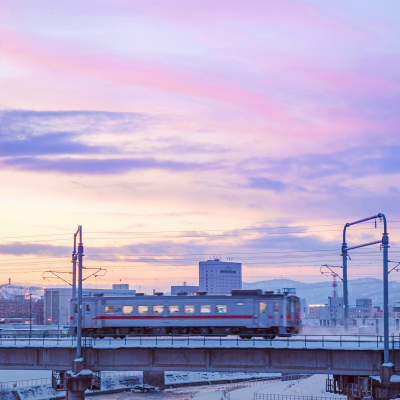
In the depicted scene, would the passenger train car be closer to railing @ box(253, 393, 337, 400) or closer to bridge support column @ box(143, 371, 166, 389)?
railing @ box(253, 393, 337, 400)

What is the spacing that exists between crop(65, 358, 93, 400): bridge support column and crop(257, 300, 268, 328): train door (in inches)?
677

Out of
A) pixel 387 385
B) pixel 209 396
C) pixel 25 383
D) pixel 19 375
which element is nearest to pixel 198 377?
pixel 209 396

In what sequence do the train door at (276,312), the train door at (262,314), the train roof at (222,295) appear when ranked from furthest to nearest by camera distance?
the train roof at (222,295) < the train door at (262,314) < the train door at (276,312)

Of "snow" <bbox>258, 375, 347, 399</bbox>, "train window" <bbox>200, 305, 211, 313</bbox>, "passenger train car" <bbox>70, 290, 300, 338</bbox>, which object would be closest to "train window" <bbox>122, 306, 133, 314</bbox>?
"passenger train car" <bbox>70, 290, 300, 338</bbox>

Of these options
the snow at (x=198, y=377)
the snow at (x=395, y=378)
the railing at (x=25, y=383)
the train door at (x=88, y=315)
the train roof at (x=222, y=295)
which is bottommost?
the snow at (x=198, y=377)

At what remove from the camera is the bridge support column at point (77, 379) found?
165 feet

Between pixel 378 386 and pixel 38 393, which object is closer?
pixel 378 386

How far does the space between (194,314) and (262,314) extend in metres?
6.78

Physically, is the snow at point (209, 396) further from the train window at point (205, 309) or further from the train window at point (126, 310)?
the train window at point (126, 310)

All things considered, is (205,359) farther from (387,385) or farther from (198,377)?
(198,377)

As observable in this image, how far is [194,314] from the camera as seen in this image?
6194 centimetres

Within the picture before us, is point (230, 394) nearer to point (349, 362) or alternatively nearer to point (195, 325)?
point (195, 325)

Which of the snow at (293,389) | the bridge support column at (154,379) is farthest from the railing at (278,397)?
the bridge support column at (154,379)

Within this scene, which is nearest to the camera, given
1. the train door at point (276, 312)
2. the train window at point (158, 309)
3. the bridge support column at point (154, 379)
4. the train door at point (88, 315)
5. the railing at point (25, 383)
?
the train door at point (276, 312)
